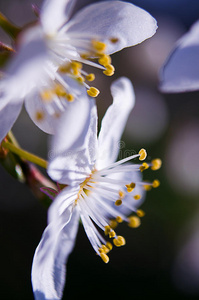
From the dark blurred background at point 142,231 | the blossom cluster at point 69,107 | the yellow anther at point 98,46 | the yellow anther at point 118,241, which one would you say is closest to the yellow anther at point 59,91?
the blossom cluster at point 69,107

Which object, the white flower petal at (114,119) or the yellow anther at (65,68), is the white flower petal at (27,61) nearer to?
the yellow anther at (65,68)

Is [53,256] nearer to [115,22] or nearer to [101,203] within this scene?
[101,203]

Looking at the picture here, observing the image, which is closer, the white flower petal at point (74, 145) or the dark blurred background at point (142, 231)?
the white flower petal at point (74, 145)

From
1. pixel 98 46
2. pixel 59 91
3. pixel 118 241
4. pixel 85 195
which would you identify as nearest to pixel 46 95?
pixel 59 91

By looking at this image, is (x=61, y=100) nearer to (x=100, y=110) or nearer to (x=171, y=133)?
(x=100, y=110)

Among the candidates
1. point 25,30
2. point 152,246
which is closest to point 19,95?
point 25,30
